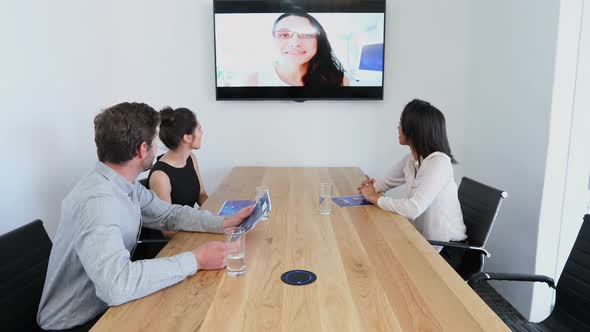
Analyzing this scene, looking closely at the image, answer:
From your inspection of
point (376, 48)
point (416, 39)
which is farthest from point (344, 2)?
point (416, 39)

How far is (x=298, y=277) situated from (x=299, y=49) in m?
2.29

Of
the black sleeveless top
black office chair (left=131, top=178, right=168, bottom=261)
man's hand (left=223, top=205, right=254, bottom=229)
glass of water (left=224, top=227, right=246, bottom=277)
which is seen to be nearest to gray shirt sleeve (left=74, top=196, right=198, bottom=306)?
glass of water (left=224, top=227, right=246, bottom=277)

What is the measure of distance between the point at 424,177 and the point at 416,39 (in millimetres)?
1590

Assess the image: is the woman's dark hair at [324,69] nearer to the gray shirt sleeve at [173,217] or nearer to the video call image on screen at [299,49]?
the video call image on screen at [299,49]

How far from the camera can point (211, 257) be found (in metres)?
1.36

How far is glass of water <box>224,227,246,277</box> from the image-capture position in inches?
Answer: 53.1

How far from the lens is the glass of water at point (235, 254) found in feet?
4.43

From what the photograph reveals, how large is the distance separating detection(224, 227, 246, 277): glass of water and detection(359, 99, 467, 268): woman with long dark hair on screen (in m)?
0.91

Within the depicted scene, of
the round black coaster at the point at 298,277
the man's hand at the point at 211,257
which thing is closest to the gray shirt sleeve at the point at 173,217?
the man's hand at the point at 211,257

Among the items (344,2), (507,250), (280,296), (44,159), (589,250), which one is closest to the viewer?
(280,296)

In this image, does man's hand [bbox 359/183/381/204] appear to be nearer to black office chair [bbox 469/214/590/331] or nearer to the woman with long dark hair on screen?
the woman with long dark hair on screen

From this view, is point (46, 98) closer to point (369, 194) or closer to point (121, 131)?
point (121, 131)

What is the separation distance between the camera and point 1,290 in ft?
4.58

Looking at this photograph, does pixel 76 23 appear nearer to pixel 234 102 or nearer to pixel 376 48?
pixel 234 102
